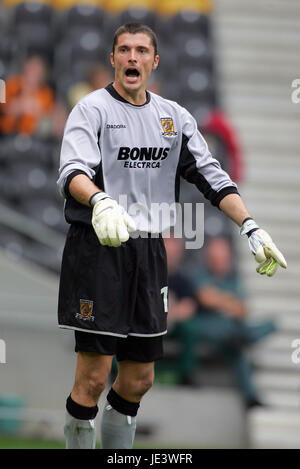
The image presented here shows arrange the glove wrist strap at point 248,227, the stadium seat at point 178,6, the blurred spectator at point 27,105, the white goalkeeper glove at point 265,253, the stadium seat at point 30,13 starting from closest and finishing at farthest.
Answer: the white goalkeeper glove at point 265,253 → the glove wrist strap at point 248,227 → the blurred spectator at point 27,105 → the stadium seat at point 30,13 → the stadium seat at point 178,6

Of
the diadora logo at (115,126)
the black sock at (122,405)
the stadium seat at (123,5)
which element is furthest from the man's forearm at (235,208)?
the stadium seat at (123,5)

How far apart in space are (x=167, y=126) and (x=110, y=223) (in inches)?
29.8

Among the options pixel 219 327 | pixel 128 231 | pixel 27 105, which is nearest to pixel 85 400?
pixel 128 231

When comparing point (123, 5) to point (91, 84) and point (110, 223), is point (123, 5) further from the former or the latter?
point (110, 223)

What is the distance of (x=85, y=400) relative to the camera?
3582mm

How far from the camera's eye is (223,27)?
451 inches

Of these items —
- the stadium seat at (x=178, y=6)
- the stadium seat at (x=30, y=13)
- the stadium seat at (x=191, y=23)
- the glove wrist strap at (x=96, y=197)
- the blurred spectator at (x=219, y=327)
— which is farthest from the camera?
the stadium seat at (x=178, y=6)

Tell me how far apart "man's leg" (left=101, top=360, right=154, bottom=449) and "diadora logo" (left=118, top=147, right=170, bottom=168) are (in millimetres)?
789

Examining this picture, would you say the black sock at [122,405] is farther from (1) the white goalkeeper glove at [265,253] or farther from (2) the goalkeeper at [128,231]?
(1) the white goalkeeper glove at [265,253]

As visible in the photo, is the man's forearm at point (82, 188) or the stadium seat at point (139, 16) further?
the stadium seat at point (139, 16)

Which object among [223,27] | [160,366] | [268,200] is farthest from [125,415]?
[223,27]

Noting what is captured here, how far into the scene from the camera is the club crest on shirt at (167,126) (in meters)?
3.74

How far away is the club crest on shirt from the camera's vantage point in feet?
12.3
